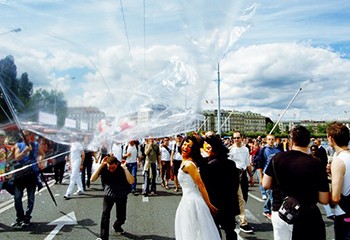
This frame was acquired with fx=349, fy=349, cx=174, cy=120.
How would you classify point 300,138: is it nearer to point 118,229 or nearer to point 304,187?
point 304,187

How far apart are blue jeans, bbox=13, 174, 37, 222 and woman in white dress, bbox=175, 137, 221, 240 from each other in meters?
3.61

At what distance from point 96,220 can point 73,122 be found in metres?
2.91

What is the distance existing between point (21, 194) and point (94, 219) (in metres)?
1.43

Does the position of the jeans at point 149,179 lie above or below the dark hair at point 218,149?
below

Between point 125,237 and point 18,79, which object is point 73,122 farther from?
point 125,237

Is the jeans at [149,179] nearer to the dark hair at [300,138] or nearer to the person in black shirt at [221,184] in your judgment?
the person in black shirt at [221,184]

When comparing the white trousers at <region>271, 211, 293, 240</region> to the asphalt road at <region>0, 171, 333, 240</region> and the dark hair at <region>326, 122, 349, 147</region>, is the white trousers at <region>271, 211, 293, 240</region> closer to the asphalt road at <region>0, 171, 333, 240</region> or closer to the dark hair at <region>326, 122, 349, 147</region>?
the dark hair at <region>326, 122, 349, 147</region>

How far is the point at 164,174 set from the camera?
40.2ft

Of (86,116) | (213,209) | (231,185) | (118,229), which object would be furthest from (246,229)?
(86,116)

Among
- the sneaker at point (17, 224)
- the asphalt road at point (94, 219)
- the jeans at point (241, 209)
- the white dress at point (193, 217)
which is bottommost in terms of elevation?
the asphalt road at point (94, 219)

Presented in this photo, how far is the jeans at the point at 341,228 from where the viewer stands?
3029 millimetres

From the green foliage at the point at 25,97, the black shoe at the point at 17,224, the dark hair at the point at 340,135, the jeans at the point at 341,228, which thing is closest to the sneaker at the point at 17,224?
the black shoe at the point at 17,224

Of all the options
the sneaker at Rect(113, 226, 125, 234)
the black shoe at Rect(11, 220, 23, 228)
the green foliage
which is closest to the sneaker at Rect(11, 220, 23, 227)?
the black shoe at Rect(11, 220, 23, 228)

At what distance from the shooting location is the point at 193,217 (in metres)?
3.99
